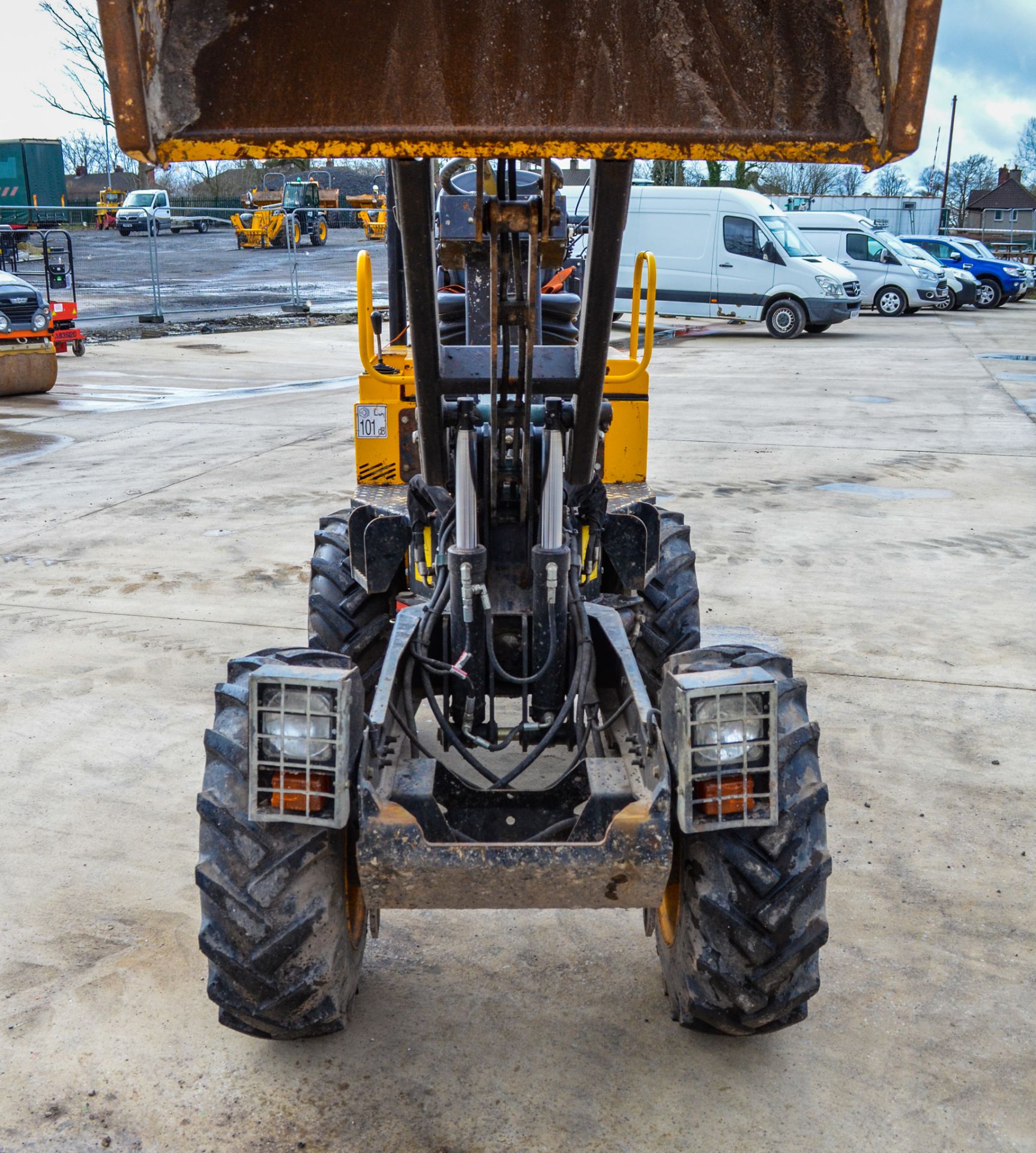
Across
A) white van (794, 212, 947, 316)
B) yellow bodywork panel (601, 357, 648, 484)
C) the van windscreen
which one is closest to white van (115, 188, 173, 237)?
white van (794, 212, 947, 316)

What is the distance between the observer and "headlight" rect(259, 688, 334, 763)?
10.2ft

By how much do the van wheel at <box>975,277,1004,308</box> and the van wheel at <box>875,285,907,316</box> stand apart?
429cm

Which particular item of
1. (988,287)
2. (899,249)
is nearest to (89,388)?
(899,249)

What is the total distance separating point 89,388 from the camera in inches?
623

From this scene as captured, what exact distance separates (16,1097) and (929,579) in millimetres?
Result: 6155

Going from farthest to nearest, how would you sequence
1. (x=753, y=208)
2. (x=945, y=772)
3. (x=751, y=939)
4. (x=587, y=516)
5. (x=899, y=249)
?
(x=899, y=249)
(x=753, y=208)
(x=945, y=772)
(x=587, y=516)
(x=751, y=939)

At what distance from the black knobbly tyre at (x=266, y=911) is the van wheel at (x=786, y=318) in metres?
20.7

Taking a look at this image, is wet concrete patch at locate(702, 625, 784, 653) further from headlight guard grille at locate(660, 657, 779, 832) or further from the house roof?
the house roof

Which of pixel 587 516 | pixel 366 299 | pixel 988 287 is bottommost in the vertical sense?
pixel 988 287

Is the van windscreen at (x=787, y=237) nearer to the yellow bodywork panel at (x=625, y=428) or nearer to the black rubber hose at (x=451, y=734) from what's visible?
the yellow bodywork panel at (x=625, y=428)

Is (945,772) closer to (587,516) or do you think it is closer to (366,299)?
(587,516)

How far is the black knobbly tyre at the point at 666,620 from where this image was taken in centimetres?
545

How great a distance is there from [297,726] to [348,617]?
7.33 ft

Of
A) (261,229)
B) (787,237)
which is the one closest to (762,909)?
(787,237)
